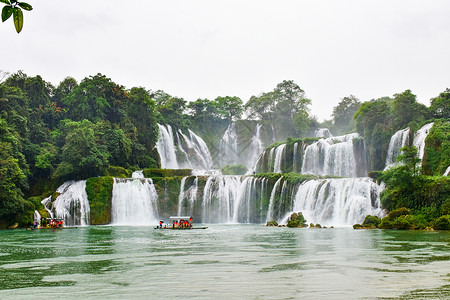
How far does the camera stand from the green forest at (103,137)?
3008cm

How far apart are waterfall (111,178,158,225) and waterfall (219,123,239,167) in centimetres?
2488

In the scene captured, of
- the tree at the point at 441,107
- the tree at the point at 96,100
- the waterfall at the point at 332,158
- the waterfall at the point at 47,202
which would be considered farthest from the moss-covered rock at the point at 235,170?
the tree at the point at 441,107

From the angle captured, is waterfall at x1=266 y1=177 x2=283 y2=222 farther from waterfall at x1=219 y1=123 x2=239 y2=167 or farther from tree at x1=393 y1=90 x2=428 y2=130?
waterfall at x1=219 y1=123 x2=239 y2=167

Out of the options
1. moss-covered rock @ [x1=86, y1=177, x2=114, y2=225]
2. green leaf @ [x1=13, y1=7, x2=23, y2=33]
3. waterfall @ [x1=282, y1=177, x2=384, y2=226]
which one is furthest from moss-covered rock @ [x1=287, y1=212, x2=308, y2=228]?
green leaf @ [x1=13, y1=7, x2=23, y2=33]

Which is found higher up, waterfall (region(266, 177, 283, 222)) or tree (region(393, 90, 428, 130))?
tree (region(393, 90, 428, 130))

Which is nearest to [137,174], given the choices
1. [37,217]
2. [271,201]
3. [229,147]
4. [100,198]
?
[100,198]

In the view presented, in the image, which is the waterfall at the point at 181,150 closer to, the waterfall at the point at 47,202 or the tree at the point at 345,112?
the waterfall at the point at 47,202

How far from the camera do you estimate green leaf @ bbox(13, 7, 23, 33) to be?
3164 millimetres

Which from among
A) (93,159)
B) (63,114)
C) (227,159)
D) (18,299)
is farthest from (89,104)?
(18,299)

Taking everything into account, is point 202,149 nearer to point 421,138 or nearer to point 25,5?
point 421,138

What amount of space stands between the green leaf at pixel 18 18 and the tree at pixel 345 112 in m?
69.0

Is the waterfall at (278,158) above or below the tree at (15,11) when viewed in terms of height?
above

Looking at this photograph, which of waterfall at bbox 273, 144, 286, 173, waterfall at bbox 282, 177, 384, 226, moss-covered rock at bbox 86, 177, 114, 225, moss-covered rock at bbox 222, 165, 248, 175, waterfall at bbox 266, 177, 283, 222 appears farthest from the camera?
moss-covered rock at bbox 222, 165, 248, 175

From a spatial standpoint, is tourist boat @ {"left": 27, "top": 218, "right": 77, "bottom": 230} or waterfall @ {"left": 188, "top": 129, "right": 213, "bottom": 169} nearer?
tourist boat @ {"left": 27, "top": 218, "right": 77, "bottom": 230}
